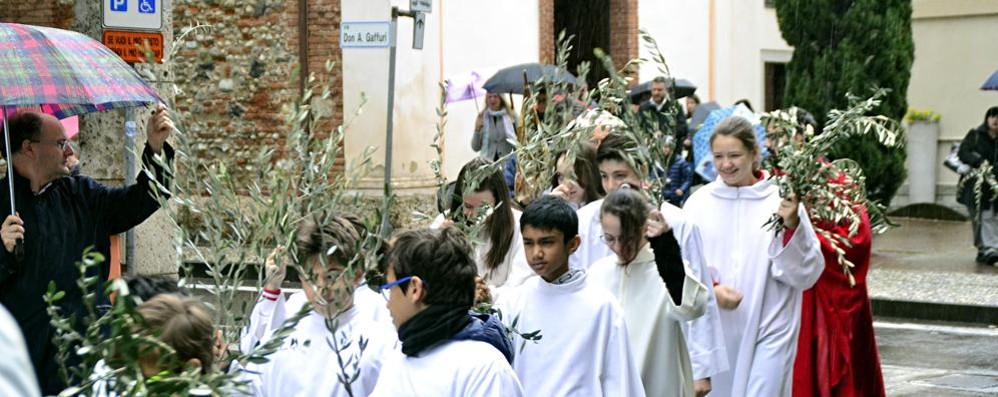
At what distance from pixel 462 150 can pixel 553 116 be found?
54.4 feet

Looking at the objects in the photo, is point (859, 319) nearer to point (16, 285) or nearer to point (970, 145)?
point (16, 285)

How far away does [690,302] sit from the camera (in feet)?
20.2

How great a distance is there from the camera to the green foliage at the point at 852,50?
777 inches

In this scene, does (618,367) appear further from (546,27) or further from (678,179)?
(546,27)

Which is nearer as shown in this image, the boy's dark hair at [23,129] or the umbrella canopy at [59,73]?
the umbrella canopy at [59,73]

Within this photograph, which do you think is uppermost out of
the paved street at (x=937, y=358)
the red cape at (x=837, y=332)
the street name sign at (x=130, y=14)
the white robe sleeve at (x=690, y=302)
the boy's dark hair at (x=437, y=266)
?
the street name sign at (x=130, y=14)

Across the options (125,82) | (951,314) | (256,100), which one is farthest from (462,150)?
(125,82)

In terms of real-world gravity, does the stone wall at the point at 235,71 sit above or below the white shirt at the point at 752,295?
above

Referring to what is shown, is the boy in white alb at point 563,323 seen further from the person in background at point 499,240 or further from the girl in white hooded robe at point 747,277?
the girl in white hooded robe at point 747,277

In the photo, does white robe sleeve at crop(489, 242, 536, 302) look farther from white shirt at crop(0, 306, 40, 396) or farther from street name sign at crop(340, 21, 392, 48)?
street name sign at crop(340, 21, 392, 48)

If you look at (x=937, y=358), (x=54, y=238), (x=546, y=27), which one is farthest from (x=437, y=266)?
(x=546, y=27)

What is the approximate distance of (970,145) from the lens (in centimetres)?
1788

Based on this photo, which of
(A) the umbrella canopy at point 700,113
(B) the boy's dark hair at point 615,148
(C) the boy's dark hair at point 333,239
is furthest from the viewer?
(A) the umbrella canopy at point 700,113

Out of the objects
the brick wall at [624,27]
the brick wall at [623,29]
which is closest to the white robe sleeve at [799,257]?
the brick wall at [623,29]
